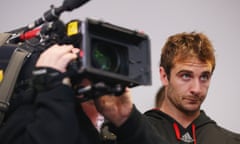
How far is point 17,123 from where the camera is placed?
772 mm

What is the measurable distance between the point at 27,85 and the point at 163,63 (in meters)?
0.92

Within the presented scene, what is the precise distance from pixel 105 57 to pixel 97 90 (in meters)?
0.08

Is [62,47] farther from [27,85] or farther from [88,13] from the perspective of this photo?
[88,13]

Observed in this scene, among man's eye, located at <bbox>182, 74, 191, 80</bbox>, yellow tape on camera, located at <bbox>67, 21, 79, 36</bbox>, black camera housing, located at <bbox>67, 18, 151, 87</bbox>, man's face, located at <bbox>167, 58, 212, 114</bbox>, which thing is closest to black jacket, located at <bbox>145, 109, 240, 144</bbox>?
man's face, located at <bbox>167, 58, 212, 114</bbox>

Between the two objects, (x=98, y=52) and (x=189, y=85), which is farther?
(x=189, y=85)

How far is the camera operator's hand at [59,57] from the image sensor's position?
0.78m

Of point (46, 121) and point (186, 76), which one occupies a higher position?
point (46, 121)

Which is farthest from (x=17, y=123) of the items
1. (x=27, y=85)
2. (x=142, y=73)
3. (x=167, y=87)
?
(x=167, y=87)

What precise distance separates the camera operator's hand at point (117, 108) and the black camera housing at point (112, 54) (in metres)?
0.10

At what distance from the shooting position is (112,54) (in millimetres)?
849

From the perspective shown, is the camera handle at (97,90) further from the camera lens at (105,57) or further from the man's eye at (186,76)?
the man's eye at (186,76)

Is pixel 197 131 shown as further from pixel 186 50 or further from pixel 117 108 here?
pixel 117 108

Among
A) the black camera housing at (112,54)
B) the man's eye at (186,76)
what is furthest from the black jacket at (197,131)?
the black camera housing at (112,54)

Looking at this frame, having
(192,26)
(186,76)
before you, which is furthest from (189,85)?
(192,26)
